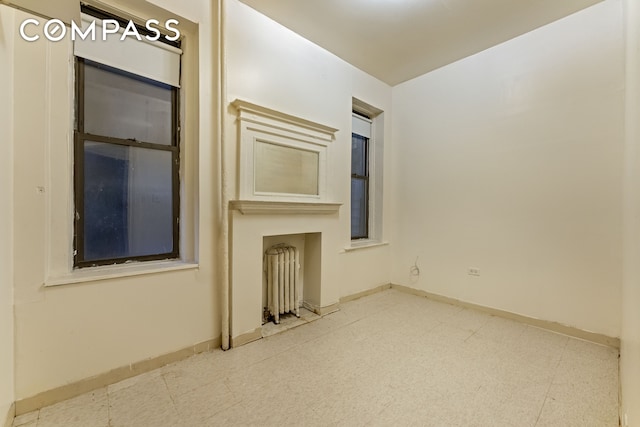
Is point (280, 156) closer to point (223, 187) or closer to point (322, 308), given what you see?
point (223, 187)

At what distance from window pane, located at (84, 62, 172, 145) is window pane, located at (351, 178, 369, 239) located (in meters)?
2.51

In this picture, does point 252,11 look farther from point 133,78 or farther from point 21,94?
point 21,94

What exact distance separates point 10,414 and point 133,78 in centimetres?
232

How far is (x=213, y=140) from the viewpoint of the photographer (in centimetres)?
227

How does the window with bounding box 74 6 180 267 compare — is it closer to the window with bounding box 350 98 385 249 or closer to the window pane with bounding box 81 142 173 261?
the window pane with bounding box 81 142 173 261

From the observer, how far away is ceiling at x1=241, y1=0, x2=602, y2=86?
241 centimetres

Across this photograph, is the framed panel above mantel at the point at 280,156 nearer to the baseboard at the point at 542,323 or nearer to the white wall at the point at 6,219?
the white wall at the point at 6,219

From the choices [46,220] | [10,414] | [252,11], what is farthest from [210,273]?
[252,11]

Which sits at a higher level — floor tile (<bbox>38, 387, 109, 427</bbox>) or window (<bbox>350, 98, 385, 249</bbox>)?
window (<bbox>350, 98, 385, 249</bbox>)

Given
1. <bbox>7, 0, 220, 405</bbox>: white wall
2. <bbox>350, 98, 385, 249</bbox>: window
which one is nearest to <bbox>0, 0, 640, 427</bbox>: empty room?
<bbox>7, 0, 220, 405</bbox>: white wall

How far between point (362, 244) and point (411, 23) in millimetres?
2658

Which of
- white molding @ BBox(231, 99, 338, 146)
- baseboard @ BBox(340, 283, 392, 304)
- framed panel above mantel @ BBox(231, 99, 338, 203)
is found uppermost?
white molding @ BBox(231, 99, 338, 146)

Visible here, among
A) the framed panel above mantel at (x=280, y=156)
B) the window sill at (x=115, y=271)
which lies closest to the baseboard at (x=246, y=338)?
the window sill at (x=115, y=271)

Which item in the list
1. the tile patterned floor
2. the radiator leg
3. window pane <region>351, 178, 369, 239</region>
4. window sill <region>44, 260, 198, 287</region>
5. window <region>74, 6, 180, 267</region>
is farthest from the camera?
window pane <region>351, 178, 369, 239</region>
